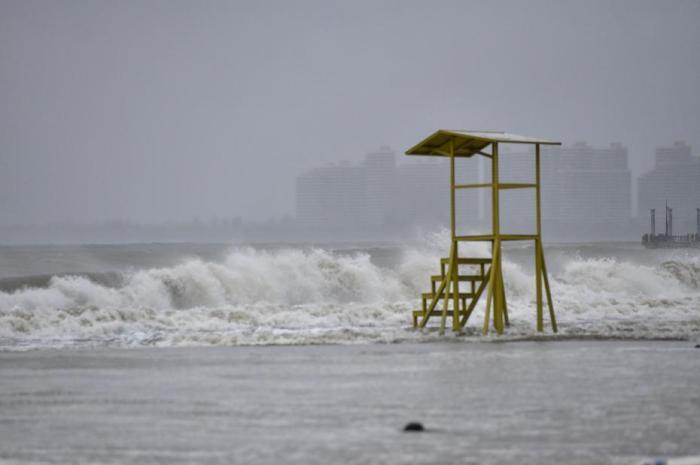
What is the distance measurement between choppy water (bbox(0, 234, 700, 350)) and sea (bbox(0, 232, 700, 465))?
13 centimetres

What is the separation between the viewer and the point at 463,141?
24391 mm

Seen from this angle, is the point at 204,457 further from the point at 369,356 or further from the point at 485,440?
the point at 369,356

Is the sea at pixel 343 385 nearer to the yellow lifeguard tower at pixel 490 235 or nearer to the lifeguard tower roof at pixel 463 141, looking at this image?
the yellow lifeguard tower at pixel 490 235

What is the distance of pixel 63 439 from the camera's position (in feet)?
37.1

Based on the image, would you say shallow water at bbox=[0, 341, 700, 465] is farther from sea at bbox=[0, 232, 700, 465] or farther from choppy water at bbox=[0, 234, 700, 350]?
choppy water at bbox=[0, 234, 700, 350]

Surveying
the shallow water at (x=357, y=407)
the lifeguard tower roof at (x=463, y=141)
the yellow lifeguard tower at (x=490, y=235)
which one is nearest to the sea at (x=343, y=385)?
the shallow water at (x=357, y=407)

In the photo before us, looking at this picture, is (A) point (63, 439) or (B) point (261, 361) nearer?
(A) point (63, 439)

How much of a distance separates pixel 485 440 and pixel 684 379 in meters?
5.65

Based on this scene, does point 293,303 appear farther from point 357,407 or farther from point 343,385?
point 357,407

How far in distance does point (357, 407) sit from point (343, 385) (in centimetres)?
216

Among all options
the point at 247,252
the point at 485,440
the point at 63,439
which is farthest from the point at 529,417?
the point at 247,252

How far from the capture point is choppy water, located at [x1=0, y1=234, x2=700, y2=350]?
82.5 ft

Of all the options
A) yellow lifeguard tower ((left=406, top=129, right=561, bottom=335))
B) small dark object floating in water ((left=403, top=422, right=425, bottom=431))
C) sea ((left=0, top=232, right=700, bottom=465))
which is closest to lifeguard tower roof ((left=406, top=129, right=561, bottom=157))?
yellow lifeguard tower ((left=406, top=129, right=561, bottom=335))

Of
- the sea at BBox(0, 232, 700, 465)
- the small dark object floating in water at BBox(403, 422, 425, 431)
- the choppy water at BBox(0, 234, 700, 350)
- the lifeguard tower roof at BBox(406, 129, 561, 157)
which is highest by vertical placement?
the lifeguard tower roof at BBox(406, 129, 561, 157)
